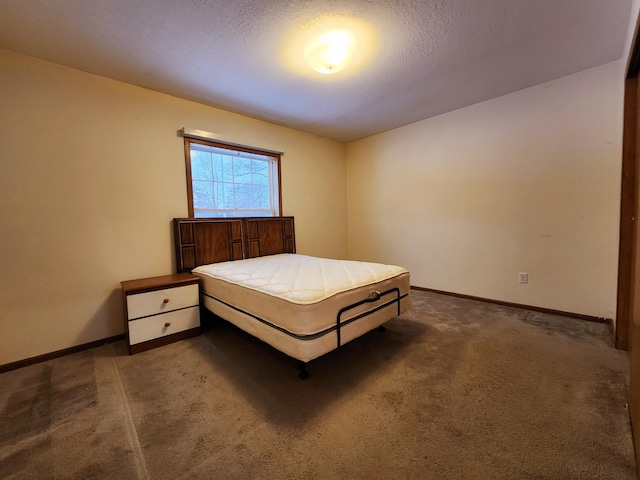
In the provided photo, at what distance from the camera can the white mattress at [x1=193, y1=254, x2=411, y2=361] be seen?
63.9 inches

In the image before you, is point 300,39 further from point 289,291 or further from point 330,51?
point 289,291

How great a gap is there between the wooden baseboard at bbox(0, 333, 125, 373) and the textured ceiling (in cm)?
238

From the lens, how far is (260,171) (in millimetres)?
3635

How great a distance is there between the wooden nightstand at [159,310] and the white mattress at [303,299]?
168mm

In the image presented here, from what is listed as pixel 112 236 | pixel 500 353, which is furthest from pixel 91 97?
pixel 500 353

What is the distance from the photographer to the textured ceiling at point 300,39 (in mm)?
1691

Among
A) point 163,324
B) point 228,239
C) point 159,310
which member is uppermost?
point 228,239

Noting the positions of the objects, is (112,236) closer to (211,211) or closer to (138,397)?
(211,211)

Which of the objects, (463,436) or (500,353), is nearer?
(463,436)

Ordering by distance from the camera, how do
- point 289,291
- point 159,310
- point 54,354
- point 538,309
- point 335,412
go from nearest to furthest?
1. point 335,412
2. point 289,291
3. point 54,354
4. point 159,310
5. point 538,309

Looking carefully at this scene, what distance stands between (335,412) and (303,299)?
64 cm

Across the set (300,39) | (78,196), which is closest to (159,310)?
(78,196)

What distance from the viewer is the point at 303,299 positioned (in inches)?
64.1

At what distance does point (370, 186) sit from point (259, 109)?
211 centimetres
